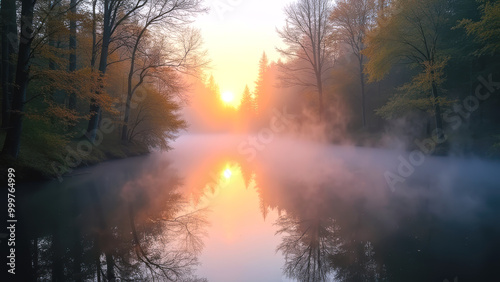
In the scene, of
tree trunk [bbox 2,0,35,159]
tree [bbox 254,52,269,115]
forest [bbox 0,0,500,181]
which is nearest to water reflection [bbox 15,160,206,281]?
tree trunk [bbox 2,0,35,159]

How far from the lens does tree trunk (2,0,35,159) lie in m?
8.79

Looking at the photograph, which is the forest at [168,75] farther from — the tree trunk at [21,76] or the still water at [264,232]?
the still water at [264,232]

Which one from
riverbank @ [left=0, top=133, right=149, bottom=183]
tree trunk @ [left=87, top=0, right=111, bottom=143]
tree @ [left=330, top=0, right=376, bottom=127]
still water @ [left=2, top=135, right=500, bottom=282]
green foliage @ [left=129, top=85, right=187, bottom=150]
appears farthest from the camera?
tree @ [left=330, top=0, right=376, bottom=127]

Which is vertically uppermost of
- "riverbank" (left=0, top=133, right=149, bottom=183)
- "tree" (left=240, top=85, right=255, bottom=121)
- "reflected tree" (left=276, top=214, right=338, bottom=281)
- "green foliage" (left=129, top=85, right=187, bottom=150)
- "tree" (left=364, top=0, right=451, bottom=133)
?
"tree" (left=240, top=85, right=255, bottom=121)

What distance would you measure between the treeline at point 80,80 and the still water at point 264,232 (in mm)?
3106

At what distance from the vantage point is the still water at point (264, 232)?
347cm

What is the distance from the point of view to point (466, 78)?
2005 centimetres

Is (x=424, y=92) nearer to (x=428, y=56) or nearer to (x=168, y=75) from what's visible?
(x=428, y=56)

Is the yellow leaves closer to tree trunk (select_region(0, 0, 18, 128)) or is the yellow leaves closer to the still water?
the still water

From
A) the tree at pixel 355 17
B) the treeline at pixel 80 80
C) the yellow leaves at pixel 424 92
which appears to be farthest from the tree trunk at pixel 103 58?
the tree at pixel 355 17

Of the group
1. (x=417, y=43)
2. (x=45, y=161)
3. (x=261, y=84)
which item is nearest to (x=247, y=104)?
(x=261, y=84)

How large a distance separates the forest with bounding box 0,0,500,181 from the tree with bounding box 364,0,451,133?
0.07 meters

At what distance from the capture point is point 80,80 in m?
9.61

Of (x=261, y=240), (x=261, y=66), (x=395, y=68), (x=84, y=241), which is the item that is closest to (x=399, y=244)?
(x=261, y=240)
